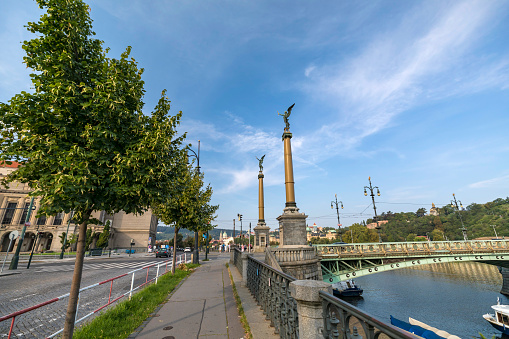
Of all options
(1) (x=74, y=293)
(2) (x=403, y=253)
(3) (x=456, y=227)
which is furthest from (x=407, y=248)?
(3) (x=456, y=227)

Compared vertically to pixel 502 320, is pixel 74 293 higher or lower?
higher

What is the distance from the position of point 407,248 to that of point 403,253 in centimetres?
95

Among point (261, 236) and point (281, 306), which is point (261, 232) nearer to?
point (261, 236)

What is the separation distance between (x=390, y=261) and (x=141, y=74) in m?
26.2

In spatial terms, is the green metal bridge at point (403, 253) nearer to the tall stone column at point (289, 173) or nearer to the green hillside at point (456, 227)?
the tall stone column at point (289, 173)

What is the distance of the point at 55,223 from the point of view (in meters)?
44.7

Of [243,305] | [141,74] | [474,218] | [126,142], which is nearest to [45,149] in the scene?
[126,142]

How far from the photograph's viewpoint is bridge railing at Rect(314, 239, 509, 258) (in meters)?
20.6

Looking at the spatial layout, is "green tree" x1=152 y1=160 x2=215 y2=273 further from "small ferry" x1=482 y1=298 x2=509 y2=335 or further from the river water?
"small ferry" x1=482 y1=298 x2=509 y2=335

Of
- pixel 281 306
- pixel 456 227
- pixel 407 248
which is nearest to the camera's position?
pixel 281 306

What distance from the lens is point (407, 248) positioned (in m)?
21.2

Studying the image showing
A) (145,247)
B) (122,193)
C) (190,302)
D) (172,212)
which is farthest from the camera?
(145,247)

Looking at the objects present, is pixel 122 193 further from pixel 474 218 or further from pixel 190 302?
pixel 474 218

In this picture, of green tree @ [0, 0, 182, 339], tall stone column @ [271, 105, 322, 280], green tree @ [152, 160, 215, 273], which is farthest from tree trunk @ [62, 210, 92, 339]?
tall stone column @ [271, 105, 322, 280]
